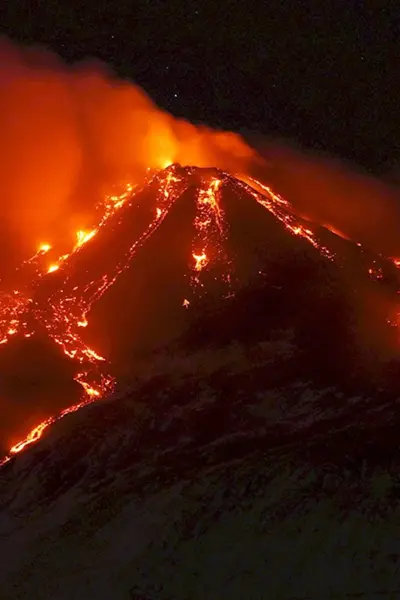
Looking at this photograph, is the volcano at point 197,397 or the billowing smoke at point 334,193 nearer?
the volcano at point 197,397

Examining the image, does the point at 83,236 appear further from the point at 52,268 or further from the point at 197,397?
the point at 197,397

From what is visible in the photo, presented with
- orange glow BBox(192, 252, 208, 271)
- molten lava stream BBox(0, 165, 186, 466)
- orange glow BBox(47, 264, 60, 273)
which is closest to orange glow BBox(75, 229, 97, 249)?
molten lava stream BBox(0, 165, 186, 466)

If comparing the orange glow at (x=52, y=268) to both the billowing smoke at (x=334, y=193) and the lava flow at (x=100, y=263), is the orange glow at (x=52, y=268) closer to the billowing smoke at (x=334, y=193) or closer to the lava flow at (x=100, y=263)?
the lava flow at (x=100, y=263)

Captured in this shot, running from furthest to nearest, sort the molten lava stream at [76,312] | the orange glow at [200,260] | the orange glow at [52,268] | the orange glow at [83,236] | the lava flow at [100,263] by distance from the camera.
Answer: the orange glow at [83,236], the orange glow at [52,268], the orange glow at [200,260], the lava flow at [100,263], the molten lava stream at [76,312]

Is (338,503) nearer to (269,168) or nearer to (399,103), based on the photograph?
(269,168)

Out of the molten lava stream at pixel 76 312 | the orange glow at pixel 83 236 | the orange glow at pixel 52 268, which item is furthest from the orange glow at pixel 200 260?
the orange glow at pixel 52 268

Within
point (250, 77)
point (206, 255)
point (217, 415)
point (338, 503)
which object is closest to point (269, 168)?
point (250, 77)

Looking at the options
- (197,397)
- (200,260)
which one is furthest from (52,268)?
(197,397)

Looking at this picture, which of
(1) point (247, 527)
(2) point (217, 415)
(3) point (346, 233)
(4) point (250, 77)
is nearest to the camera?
(1) point (247, 527)
